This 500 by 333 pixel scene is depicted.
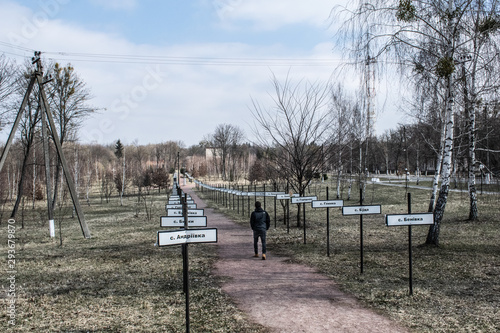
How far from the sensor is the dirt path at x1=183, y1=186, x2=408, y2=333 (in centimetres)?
482

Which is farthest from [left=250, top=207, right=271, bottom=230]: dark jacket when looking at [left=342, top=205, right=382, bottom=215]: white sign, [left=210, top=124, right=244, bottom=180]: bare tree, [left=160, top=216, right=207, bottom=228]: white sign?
[left=210, top=124, right=244, bottom=180]: bare tree

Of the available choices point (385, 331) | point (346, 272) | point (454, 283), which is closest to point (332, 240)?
point (346, 272)

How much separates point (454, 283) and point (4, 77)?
22.3m

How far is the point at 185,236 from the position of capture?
448 cm

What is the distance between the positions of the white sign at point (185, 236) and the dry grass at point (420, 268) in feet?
9.15

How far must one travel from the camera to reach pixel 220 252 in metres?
10.1

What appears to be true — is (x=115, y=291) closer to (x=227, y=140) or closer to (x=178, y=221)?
(x=178, y=221)

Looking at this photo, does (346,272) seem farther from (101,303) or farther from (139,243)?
(139,243)

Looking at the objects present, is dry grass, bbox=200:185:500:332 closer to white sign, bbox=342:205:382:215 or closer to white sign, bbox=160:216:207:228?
white sign, bbox=342:205:382:215

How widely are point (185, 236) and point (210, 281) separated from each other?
9.87 feet

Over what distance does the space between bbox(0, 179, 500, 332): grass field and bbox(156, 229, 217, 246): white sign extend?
49.6 inches

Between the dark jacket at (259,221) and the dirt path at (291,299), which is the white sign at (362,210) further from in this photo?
the dark jacket at (259,221)

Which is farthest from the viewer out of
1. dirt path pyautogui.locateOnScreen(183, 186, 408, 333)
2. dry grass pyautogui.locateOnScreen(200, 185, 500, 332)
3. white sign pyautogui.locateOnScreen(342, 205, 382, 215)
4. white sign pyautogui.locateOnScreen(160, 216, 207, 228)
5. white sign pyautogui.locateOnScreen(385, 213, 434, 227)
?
white sign pyautogui.locateOnScreen(342, 205, 382, 215)

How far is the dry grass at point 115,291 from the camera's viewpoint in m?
5.01
